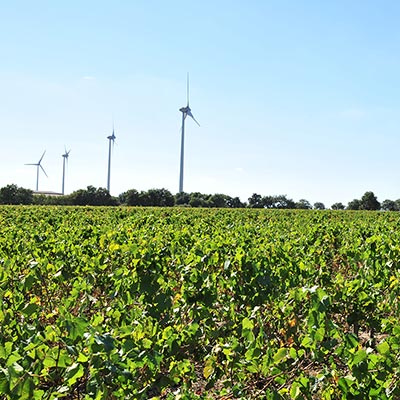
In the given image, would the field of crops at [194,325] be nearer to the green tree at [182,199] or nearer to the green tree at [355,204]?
the green tree at [182,199]

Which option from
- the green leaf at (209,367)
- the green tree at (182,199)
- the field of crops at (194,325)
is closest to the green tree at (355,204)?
the green tree at (182,199)

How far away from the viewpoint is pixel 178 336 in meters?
4.32

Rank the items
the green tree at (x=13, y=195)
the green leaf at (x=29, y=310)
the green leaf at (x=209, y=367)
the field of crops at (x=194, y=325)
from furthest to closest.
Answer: the green tree at (x=13, y=195)
the green leaf at (x=29, y=310)
the green leaf at (x=209, y=367)
the field of crops at (x=194, y=325)

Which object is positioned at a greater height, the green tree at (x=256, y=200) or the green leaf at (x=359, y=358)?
the green tree at (x=256, y=200)

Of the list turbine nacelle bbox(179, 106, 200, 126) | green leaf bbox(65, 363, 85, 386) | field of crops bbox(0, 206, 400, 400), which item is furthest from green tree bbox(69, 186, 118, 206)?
green leaf bbox(65, 363, 85, 386)

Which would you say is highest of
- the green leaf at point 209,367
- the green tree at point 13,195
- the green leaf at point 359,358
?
the green tree at point 13,195

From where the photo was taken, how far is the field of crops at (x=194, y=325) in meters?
3.06

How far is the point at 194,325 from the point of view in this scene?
4215 millimetres

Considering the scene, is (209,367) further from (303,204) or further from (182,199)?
(303,204)

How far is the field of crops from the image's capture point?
3.06m

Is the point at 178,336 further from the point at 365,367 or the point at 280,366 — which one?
the point at 365,367

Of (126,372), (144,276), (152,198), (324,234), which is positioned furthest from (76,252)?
(152,198)

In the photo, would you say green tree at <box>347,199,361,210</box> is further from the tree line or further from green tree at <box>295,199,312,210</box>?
the tree line

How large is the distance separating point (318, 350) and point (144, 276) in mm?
2236
